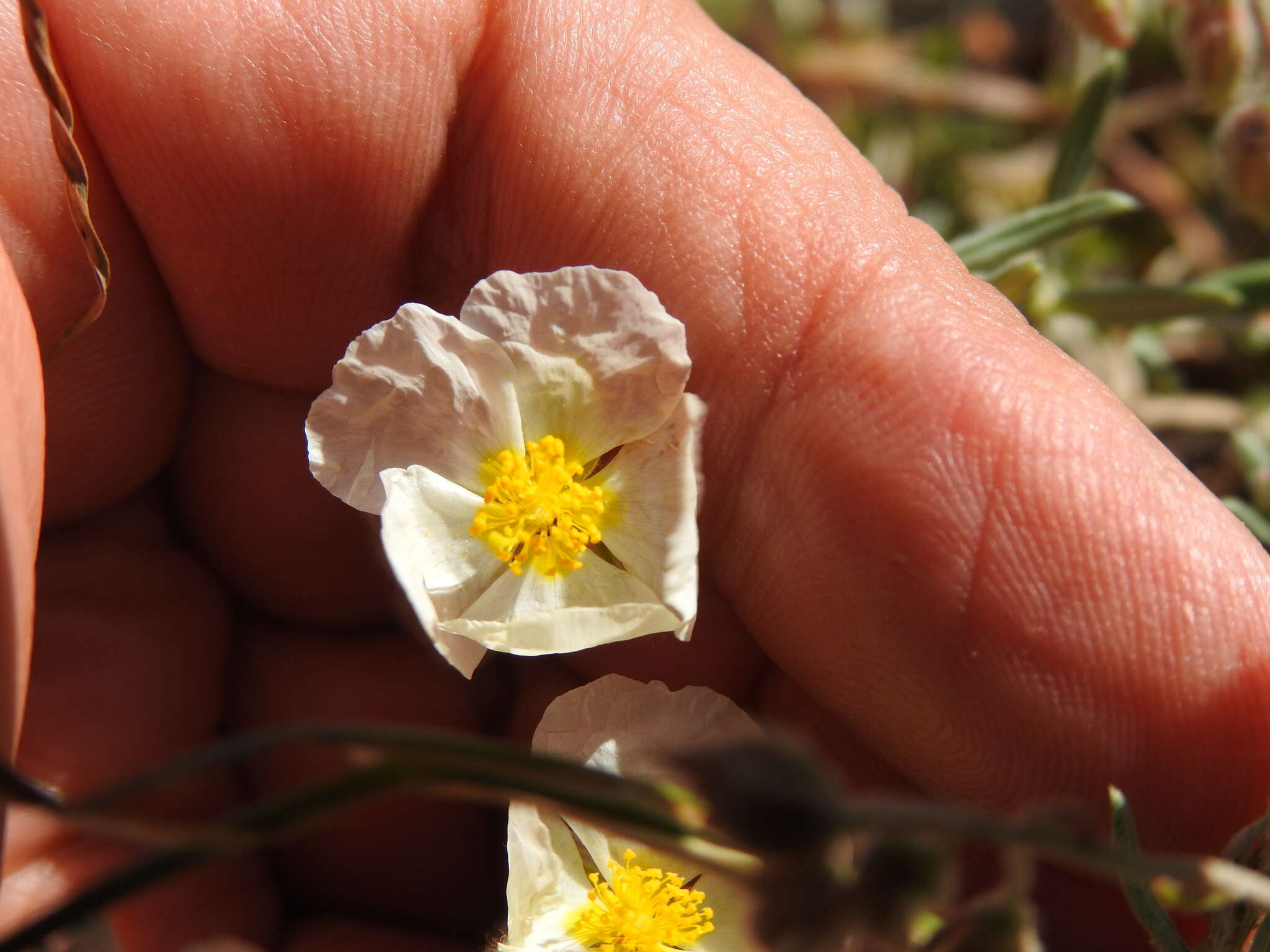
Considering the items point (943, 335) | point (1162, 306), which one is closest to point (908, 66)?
point (1162, 306)

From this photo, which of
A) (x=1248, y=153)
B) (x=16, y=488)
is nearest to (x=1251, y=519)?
(x=1248, y=153)

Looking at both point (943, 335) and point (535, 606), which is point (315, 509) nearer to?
point (535, 606)

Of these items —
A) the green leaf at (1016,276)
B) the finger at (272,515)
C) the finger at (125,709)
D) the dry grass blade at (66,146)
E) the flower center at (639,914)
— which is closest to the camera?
the dry grass blade at (66,146)

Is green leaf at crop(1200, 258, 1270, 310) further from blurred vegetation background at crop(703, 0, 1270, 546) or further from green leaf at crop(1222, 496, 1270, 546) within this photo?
green leaf at crop(1222, 496, 1270, 546)

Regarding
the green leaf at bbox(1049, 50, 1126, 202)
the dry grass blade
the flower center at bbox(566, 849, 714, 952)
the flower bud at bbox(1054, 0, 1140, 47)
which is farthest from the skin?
the green leaf at bbox(1049, 50, 1126, 202)

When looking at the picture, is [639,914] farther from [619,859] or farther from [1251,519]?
[1251,519]

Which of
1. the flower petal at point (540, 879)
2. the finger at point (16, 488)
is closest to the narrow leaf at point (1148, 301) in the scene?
the flower petal at point (540, 879)

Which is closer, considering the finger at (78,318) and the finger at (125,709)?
the finger at (78,318)

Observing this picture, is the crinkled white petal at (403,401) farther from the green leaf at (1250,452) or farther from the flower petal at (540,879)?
the green leaf at (1250,452)
